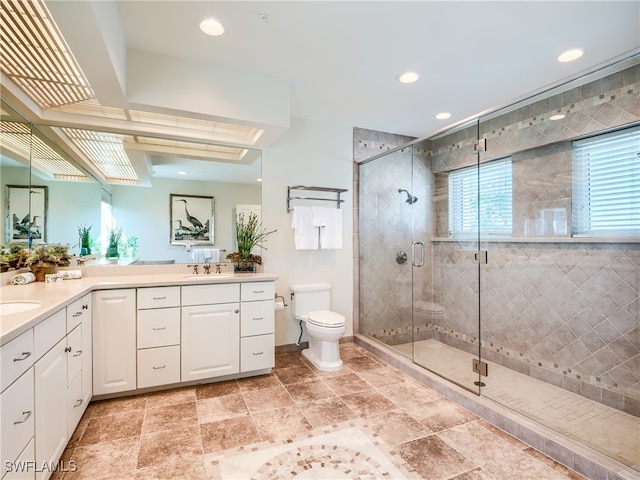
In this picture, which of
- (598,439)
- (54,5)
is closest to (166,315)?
(54,5)

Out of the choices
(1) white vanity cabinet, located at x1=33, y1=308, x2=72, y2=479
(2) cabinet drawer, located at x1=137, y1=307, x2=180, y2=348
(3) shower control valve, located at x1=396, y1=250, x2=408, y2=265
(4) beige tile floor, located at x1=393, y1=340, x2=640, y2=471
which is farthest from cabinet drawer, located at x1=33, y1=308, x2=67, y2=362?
(3) shower control valve, located at x1=396, y1=250, x2=408, y2=265

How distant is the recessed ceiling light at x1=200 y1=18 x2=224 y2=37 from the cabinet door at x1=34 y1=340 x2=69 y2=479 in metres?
1.98

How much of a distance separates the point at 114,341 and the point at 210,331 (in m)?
0.66

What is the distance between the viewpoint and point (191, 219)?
3035mm

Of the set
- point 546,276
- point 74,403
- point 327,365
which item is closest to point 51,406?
point 74,403

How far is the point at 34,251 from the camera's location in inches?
95.0

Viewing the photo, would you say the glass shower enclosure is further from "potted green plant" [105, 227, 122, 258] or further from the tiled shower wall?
"potted green plant" [105, 227, 122, 258]

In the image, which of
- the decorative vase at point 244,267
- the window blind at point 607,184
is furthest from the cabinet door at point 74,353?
the window blind at point 607,184

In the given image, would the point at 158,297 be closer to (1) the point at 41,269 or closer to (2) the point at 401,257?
(1) the point at 41,269

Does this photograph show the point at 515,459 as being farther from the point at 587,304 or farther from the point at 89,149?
the point at 89,149

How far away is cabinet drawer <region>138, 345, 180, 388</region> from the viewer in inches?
94.3

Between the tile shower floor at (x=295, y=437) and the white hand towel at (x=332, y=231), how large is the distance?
141 centimetres

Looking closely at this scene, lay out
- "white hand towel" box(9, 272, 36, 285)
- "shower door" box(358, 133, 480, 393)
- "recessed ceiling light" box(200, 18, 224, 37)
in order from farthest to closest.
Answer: "shower door" box(358, 133, 480, 393) → "white hand towel" box(9, 272, 36, 285) → "recessed ceiling light" box(200, 18, 224, 37)

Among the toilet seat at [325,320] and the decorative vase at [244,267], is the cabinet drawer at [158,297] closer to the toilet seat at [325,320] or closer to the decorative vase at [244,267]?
the decorative vase at [244,267]
